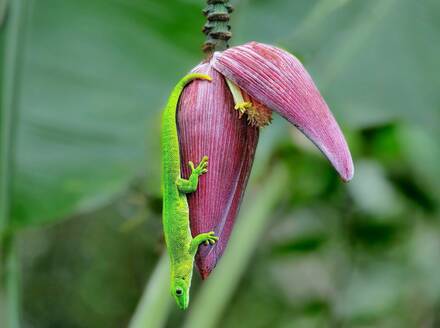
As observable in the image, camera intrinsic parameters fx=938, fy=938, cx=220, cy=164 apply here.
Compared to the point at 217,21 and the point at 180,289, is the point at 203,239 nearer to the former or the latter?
the point at 180,289

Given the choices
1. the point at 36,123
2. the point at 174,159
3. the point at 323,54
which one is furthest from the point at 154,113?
the point at 174,159

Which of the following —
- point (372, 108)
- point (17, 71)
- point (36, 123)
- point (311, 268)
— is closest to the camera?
point (17, 71)

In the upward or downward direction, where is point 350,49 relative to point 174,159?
upward

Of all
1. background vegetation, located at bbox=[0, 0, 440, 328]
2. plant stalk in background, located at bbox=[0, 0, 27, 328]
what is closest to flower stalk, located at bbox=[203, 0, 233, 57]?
background vegetation, located at bbox=[0, 0, 440, 328]

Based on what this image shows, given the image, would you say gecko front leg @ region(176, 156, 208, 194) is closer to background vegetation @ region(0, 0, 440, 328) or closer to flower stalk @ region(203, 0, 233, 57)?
flower stalk @ region(203, 0, 233, 57)

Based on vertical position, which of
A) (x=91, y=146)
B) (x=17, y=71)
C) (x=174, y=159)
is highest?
(x=17, y=71)

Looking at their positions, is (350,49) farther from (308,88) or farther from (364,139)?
(308,88)

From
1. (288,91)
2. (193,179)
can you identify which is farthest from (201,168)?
(288,91)
